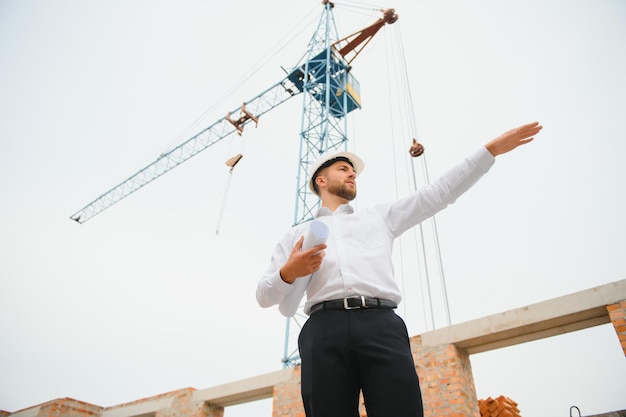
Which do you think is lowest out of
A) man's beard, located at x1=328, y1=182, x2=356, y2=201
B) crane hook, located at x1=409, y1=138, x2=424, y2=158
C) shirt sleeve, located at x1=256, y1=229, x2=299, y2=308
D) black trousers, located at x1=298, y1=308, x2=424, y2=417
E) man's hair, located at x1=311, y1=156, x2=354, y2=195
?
black trousers, located at x1=298, y1=308, x2=424, y2=417

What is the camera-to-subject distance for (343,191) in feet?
5.61

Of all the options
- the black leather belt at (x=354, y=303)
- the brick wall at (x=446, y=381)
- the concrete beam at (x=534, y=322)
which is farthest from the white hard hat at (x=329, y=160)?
the brick wall at (x=446, y=381)

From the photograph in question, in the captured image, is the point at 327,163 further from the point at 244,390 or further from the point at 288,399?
the point at 244,390

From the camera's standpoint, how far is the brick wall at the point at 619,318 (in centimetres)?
397

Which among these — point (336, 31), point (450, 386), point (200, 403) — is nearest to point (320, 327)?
point (450, 386)

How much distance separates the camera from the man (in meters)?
1.17

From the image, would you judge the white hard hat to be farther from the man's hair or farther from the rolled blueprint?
the rolled blueprint

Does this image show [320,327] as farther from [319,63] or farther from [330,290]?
[319,63]

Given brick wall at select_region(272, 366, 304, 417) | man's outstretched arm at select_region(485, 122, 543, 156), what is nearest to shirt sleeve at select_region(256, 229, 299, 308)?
man's outstretched arm at select_region(485, 122, 543, 156)

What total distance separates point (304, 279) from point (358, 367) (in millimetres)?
364

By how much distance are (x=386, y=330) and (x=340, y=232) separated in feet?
1.42

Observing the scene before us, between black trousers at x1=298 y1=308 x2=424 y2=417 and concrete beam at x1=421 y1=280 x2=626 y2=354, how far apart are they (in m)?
4.03

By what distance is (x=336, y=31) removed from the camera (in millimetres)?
18188

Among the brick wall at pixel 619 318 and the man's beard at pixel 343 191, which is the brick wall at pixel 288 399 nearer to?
the brick wall at pixel 619 318
